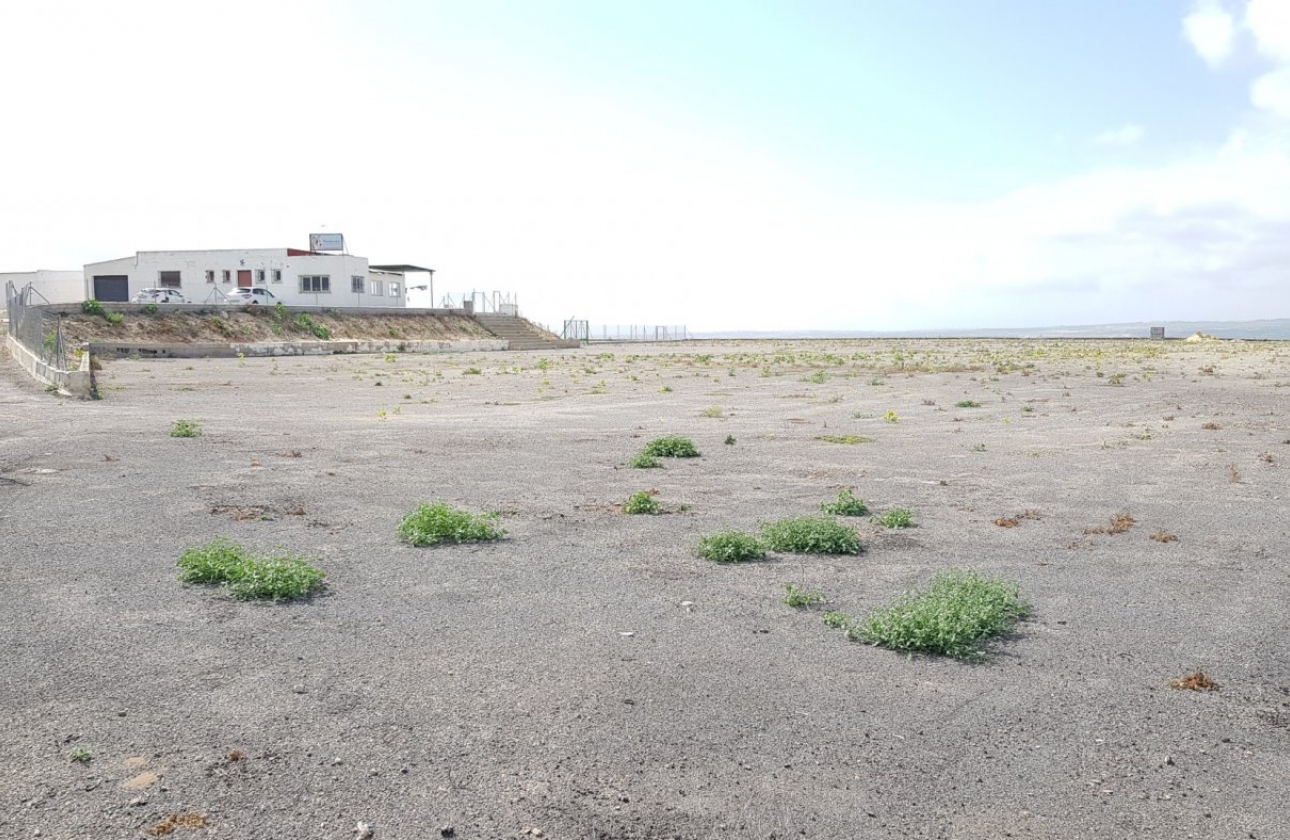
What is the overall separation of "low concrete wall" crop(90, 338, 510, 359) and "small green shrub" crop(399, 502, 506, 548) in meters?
41.7

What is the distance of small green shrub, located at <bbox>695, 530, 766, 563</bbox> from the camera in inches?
340

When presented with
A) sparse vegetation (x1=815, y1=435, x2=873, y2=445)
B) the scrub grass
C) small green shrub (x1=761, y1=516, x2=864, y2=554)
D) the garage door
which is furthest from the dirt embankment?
small green shrub (x1=761, y1=516, x2=864, y2=554)

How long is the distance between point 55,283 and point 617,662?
9100 cm

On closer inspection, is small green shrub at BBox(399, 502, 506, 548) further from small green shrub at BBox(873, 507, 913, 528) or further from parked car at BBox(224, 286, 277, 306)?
parked car at BBox(224, 286, 277, 306)

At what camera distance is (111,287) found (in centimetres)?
7444

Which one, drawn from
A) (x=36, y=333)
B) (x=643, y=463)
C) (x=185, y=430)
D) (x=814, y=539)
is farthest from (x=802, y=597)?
(x=36, y=333)

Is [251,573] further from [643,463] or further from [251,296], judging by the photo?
[251,296]

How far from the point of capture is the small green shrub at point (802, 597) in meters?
7.36

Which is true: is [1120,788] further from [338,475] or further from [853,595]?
[338,475]

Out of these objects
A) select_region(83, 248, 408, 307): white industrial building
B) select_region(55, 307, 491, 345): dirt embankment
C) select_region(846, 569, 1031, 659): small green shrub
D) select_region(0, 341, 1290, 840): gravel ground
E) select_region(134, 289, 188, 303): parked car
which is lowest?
select_region(0, 341, 1290, 840): gravel ground

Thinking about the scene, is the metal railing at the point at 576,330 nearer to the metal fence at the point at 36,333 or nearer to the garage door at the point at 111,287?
the garage door at the point at 111,287

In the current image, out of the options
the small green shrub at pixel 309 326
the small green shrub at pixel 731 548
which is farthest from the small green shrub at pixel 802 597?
the small green shrub at pixel 309 326

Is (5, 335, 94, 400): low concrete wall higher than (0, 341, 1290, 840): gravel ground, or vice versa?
(5, 335, 94, 400): low concrete wall

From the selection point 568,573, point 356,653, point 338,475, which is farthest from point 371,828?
point 338,475
